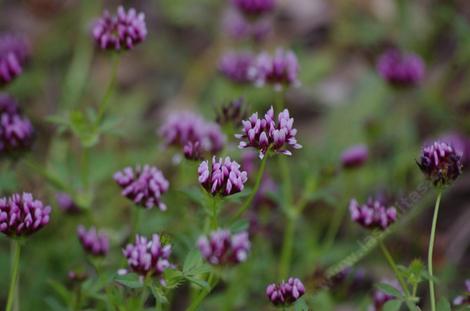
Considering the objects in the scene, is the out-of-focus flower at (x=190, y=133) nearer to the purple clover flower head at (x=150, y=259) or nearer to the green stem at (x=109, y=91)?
the green stem at (x=109, y=91)

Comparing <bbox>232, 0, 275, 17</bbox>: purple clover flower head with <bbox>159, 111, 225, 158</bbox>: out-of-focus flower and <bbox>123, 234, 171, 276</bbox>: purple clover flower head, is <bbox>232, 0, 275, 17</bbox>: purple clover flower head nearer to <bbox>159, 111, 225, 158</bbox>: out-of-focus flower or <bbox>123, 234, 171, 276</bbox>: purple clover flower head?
<bbox>159, 111, 225, 158</bbox>: out-of-focus flower

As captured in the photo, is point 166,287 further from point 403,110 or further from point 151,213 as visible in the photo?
point 403,110

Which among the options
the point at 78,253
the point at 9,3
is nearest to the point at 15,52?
the point at 78,253

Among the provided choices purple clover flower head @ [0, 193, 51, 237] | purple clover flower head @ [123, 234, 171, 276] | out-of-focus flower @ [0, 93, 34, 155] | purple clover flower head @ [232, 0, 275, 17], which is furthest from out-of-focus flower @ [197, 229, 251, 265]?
purple clover flower head @ [232, 0, 275, 17]

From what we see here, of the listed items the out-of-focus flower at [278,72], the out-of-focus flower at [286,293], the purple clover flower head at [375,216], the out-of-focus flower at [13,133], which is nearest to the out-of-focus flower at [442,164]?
the purple clover flower head at [375,216]

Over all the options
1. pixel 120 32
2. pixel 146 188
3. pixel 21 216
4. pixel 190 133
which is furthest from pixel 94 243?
pixel 120 32
